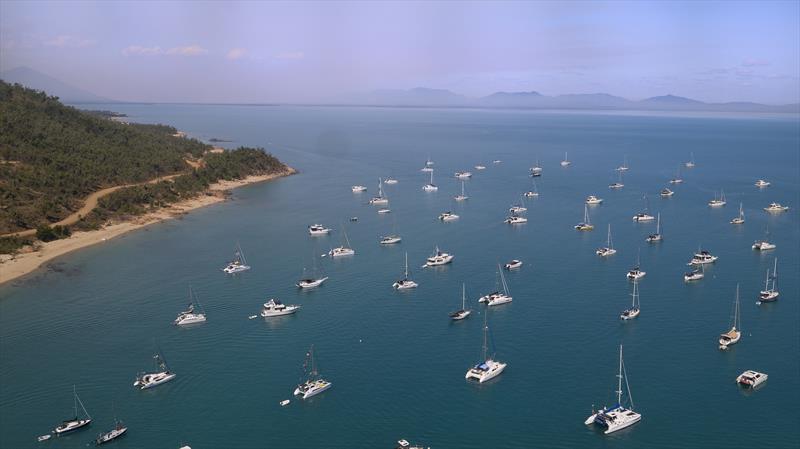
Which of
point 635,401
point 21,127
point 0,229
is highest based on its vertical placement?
point 21,127

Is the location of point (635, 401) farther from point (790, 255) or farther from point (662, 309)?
point (790, 255)

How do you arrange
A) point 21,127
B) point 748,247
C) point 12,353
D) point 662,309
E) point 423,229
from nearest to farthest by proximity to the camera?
point 12,353 → point 662,309 → point 748,247 → point 423,229 → point 21,127

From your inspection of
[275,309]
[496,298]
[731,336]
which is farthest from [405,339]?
[731,336]

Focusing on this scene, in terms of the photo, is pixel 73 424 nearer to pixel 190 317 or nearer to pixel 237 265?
pixel 190 317

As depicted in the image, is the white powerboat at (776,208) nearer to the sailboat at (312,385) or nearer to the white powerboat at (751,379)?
the white powerboat at (751,379)

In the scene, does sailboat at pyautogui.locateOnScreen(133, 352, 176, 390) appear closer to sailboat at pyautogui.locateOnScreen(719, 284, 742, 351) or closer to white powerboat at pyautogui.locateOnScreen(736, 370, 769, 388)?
white powerboat at pyautogui.locateOnScreen(736, 370, 769, 388)

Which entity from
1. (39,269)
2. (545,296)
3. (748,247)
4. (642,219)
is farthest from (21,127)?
(748,247)
